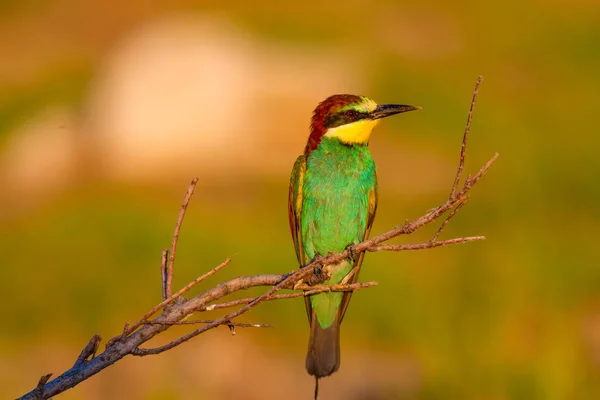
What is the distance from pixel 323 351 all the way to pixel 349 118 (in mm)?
862

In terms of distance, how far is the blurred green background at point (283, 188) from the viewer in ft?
18.3

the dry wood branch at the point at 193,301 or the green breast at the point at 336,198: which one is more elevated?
the green breast at the point at 336,198

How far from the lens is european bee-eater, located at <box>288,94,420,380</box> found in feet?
13.1

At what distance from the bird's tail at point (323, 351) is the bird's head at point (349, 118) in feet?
2.20

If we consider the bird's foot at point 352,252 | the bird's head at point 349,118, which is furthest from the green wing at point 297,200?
the bird's foot at point 352,252

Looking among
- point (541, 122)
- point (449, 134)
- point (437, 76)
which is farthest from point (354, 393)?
point (437, 76)

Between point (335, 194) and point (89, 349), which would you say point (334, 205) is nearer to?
point (335, 194)

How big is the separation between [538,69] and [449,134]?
2176 millimetres

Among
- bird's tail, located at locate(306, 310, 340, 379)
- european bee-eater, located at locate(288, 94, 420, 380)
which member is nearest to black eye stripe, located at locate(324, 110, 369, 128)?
european bee-eater, located at locate(288, 94, 420, 380)

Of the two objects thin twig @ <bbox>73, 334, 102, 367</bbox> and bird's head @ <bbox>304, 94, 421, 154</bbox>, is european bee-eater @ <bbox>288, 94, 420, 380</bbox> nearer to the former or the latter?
bird's head @ <bbox>304, 94, 421, 154</bbox>

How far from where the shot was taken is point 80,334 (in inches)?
239

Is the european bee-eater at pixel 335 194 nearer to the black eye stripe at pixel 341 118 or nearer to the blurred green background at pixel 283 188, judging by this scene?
the black eye stripe at pixel 341 118

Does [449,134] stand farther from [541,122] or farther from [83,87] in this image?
[83,87]

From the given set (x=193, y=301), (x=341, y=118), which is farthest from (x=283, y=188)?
(x=193, y=301)
